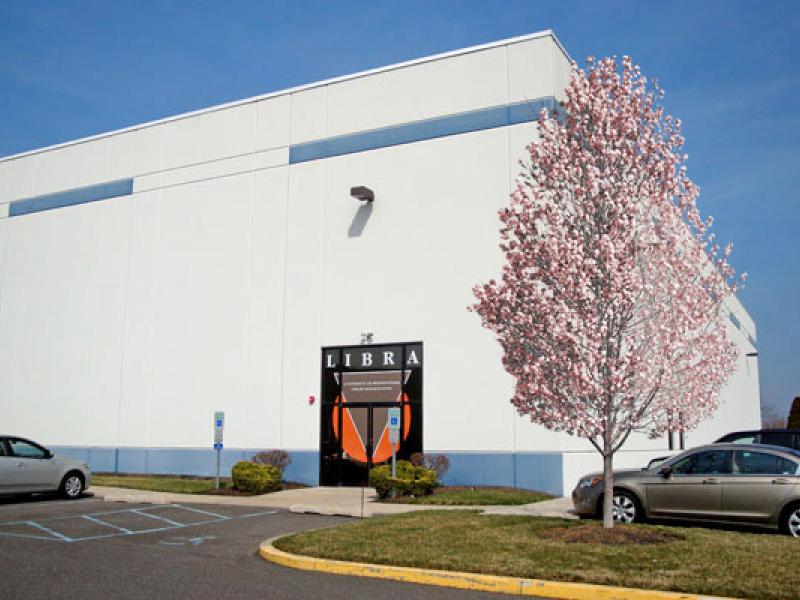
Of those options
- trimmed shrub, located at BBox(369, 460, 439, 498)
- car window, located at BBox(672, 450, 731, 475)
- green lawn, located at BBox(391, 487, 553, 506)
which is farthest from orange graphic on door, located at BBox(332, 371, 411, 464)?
car window, located at BBox(672, 450, 731, 475)

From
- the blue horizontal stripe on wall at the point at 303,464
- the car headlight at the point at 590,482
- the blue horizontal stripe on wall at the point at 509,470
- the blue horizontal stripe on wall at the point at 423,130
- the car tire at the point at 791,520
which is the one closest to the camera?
the car tire at the point at 791,520

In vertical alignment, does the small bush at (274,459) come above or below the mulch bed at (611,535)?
above

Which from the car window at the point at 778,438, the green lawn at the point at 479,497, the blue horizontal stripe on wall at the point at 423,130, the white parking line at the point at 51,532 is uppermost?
the blue horizontal stripe on wall at the point at 423,130

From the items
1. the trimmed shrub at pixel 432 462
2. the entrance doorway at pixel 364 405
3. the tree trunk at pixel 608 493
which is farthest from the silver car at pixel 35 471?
the tree trunk at pixel 608 493

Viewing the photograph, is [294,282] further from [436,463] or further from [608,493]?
[608,493]

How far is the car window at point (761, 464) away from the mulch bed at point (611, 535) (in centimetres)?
191

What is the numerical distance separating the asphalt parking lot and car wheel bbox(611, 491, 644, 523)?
15.9 feet

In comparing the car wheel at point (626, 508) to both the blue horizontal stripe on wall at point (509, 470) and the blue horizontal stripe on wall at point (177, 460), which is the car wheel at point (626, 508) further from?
the blue horizontal stripe on wall at point (177, 460)

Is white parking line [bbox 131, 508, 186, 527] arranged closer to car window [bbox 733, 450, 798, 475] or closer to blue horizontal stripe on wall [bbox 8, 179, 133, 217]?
car window [bbox 733, 450, 798, 475]

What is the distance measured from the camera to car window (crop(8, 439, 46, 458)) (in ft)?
58.6

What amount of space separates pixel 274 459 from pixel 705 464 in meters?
12.6

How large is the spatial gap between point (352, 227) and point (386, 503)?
8.70 metres

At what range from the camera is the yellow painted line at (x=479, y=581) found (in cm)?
806

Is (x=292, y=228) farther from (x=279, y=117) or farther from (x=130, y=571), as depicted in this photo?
(x=130, y=571)
